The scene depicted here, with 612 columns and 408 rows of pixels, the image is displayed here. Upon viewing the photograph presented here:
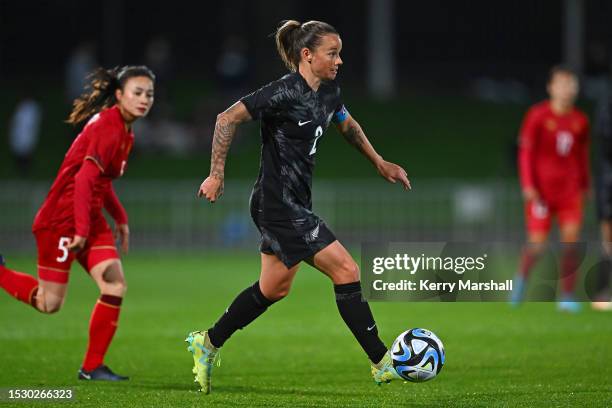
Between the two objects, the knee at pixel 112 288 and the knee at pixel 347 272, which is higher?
the knee at pixel 347 272

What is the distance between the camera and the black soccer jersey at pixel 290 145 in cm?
820

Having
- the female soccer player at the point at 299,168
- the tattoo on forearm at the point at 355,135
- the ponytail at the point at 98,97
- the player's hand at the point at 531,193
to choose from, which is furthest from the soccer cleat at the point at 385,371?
the player's hand at the point at 531,193

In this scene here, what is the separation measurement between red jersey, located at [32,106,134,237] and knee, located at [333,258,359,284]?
199 centimetres

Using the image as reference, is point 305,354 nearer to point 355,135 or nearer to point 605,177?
point 355,135

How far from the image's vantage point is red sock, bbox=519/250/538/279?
1455 centimetres

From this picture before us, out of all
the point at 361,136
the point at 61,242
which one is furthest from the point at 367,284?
the point at 61,242

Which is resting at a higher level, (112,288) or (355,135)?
(355,135)

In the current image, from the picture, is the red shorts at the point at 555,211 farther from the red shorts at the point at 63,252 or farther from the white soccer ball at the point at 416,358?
the white soccer ball at the point at 416,358

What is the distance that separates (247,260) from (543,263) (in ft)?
21.2

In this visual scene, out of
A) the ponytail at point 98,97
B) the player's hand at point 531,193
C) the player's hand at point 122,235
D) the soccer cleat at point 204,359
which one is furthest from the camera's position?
the player's hand at point 531,193

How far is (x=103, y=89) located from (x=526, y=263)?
6.54 metres

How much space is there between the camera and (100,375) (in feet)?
30.8

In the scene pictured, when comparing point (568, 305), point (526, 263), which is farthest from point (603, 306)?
point (526, 263)

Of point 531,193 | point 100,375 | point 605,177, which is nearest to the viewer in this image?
point 100,375
